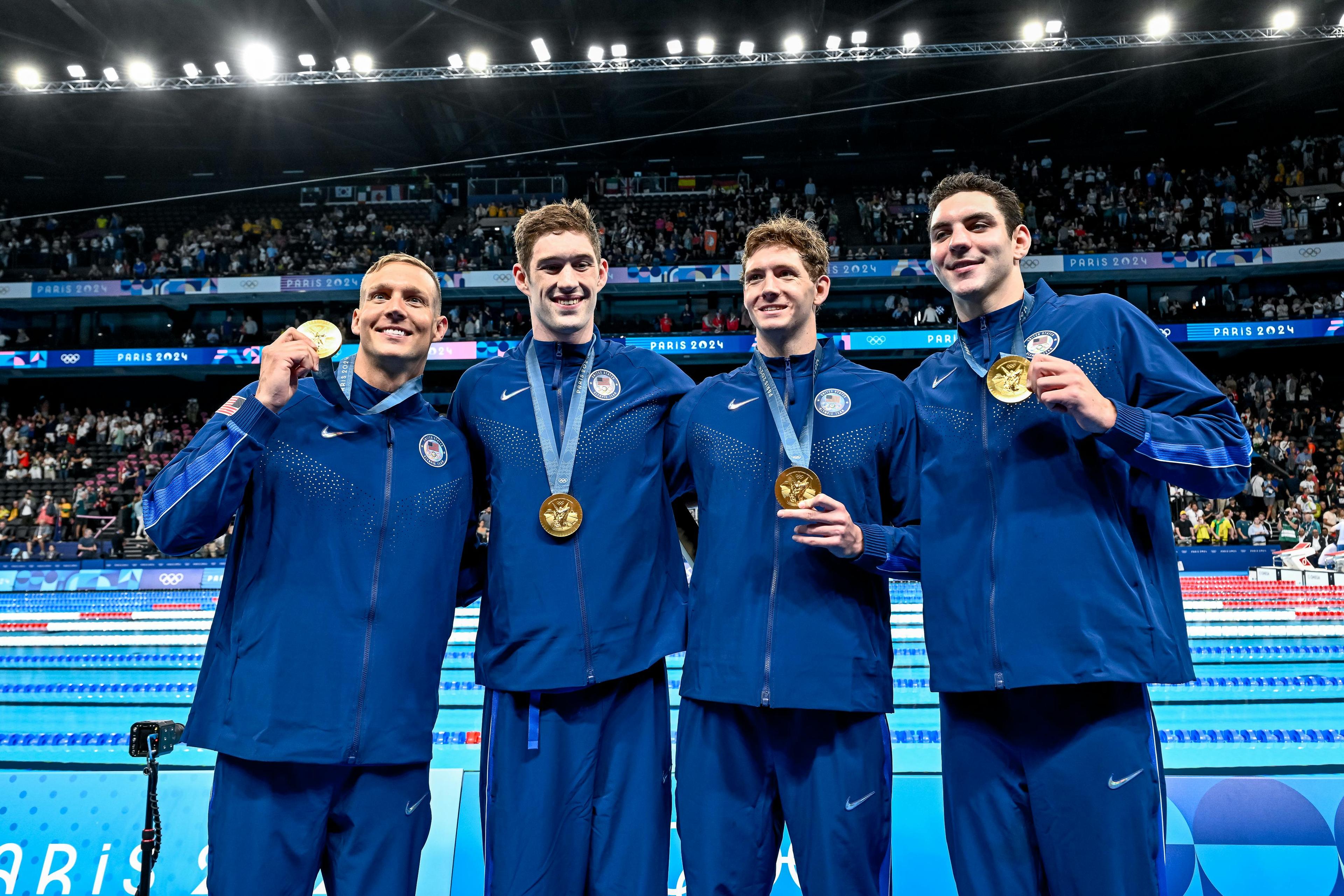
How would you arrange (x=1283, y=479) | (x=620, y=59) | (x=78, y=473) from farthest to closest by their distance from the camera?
1. (x=78, y=473)
2. (x=620, y=59)
3. (x=1283, y=479)

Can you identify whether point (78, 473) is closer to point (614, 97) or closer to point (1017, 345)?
point (614, 97)

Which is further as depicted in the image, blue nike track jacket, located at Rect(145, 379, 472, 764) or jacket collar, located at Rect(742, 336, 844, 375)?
jacket collar, located at Rect(742, 336, 844, 375)

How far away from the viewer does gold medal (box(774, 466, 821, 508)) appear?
7.24 ft

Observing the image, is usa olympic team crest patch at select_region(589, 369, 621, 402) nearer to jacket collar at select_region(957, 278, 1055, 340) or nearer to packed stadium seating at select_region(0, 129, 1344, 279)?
jacket collar at select_region(957, 278, 1055, 340)

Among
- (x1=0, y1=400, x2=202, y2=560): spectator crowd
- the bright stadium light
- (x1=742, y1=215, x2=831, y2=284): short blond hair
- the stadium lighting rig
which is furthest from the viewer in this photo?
the bright stadium light

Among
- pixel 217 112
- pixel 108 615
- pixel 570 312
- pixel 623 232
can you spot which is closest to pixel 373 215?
pixel 217 112

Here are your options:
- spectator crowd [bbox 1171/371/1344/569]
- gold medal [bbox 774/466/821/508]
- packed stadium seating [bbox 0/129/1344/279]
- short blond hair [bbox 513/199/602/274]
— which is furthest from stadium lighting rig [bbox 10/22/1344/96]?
gold medal [bbox 774/466/821/508]

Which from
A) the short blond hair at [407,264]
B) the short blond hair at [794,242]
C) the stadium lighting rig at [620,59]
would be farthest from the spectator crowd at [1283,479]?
the short blond hair at [407,264]

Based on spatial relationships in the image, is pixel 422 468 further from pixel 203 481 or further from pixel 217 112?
pixel 217 112

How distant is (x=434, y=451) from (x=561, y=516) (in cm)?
43

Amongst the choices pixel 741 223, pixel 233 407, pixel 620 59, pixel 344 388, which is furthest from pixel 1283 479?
pixel 233 407

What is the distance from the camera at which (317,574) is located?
2.18 m

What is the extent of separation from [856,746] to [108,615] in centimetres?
1064

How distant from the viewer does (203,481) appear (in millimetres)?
2131
